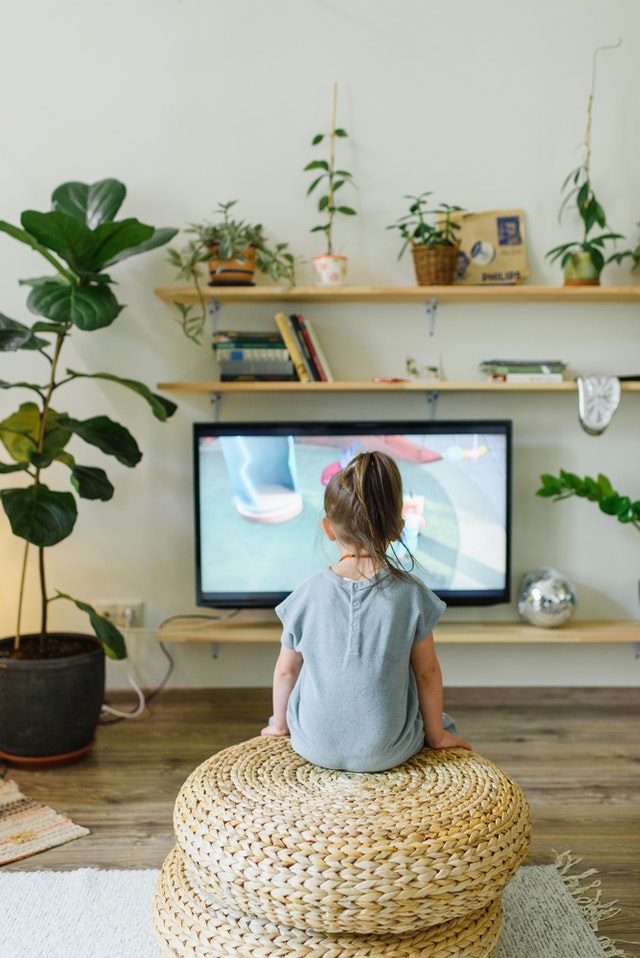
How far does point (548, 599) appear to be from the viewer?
3225mm

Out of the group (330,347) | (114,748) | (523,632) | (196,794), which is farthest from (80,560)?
(196,794)

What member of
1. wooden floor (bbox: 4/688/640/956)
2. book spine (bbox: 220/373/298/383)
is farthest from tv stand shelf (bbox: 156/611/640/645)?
book spine (bbox: 220/373/298/383)

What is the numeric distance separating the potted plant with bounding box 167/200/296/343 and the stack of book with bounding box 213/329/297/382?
161 mm

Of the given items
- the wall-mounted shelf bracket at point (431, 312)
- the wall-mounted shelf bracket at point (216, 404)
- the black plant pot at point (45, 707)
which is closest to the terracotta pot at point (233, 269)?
the wall-mounted shelf bracket at point (216, 404)

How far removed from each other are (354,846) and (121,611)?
6.77ft

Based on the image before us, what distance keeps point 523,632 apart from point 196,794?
1.77 m

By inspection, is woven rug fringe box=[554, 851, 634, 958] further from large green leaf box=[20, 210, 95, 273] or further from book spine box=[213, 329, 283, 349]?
large green leaf box=[20, 210, 95, 273]

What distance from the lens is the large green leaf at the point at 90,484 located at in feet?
9.40

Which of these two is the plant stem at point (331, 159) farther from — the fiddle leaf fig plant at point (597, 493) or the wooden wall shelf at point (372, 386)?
the fiddle leaf fig plant at point (597, 493)

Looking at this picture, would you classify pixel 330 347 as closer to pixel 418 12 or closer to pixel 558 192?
pixel 558 192

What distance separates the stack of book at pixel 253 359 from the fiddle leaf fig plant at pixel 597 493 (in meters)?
0.93

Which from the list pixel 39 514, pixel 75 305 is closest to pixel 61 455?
pixel 39 514

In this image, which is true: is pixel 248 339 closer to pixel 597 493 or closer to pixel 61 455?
pixel 61 455

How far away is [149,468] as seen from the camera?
11.0ft
